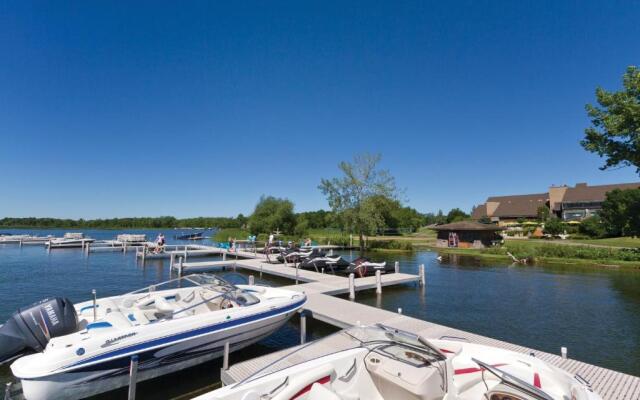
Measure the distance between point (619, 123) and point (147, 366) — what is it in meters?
30.6

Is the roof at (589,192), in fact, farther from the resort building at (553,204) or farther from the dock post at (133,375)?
the dock post at (133,375)

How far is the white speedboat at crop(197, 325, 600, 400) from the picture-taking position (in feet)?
12.5

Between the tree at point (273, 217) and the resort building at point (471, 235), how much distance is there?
24906 millimetres

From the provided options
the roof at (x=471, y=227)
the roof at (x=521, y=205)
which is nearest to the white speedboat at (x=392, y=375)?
the roof at (x=471, y=227)

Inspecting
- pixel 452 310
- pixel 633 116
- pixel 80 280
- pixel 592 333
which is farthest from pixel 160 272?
pixel 633 116

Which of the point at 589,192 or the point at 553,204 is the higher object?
the point at 589,192

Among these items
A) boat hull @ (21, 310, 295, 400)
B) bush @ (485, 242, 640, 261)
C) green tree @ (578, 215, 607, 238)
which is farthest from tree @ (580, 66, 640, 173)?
boat hull @ (21, 310, 295, 400)

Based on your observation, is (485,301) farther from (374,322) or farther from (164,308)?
(164,308)

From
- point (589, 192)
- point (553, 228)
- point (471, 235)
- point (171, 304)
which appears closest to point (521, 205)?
point (589, 192)

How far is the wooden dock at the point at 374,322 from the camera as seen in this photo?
6109 millimetres

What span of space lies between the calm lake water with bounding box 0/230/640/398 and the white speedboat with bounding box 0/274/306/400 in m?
0.97

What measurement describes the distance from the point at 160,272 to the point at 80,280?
490 centimetres

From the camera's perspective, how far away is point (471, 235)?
36.6m

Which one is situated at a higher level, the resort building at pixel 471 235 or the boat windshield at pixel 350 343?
the resort building at pixel 471 235
